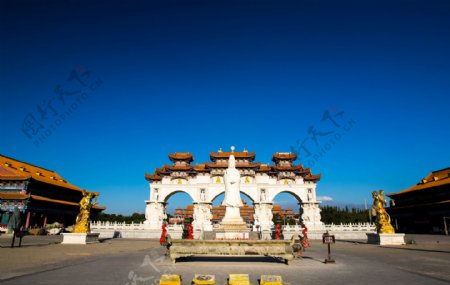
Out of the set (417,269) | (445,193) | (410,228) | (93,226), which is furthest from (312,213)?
(417,269)

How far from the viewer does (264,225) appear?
47031 millimetres

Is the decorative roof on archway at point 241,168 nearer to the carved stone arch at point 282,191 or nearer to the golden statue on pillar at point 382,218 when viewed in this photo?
the carved stone arch at point 282,191

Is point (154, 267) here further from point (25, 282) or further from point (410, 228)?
point (410, 228)

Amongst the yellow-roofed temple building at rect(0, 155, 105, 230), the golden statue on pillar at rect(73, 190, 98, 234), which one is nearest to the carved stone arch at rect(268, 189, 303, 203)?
the yellow-roofed temple building at rect(0, 155, 105, 230)

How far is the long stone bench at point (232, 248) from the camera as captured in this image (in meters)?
10.8

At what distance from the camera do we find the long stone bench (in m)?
10.8

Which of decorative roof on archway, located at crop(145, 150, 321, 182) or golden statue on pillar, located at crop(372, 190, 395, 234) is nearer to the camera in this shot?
golden statue on pillar, located at crop(372, 190, 395, 234)

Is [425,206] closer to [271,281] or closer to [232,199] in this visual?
[232,199]

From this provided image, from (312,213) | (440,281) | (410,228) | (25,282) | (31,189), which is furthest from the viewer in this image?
(312,213)

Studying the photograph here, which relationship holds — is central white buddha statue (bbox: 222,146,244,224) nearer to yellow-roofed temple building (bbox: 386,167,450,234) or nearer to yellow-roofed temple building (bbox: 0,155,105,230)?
yellow-roofed temple building (bbox: 0,155,105,230)

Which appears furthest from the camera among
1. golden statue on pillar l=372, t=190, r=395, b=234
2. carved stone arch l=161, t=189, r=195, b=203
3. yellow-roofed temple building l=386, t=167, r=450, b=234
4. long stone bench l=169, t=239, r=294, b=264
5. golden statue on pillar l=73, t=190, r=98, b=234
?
carved stone arch l=161, t=189, r=195, b=203

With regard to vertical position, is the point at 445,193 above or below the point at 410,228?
above

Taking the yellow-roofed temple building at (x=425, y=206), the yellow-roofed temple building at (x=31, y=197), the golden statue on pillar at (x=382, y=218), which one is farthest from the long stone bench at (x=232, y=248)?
the yellow-roofed temple building at (x=425, y=206)

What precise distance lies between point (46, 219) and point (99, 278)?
3996 centimetres
